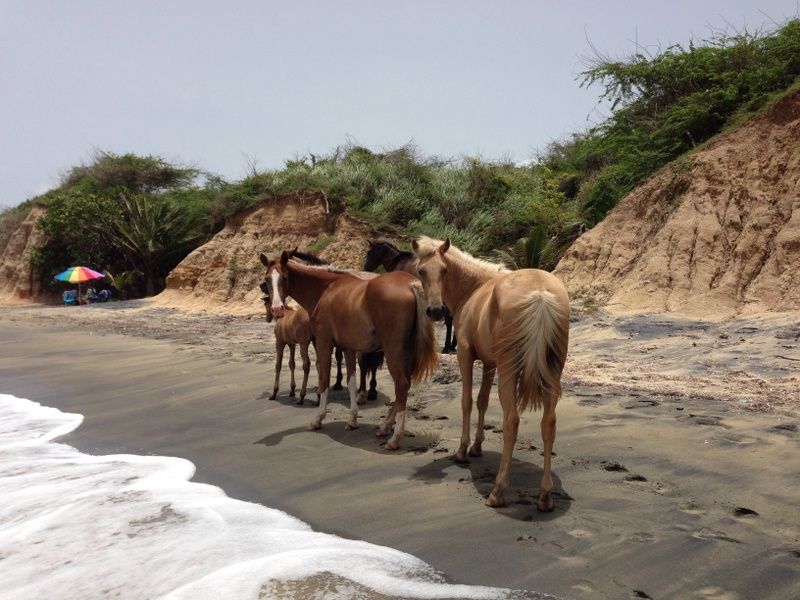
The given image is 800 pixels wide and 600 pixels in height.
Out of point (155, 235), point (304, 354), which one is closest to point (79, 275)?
point (155, 235)

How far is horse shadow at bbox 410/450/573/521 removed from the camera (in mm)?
4474

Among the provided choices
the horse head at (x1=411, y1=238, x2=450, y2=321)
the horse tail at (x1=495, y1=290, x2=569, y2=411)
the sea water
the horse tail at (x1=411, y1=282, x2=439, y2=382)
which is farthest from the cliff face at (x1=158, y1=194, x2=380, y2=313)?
the horse tail at (x1=495, y1=290, x2=569, y2=411)

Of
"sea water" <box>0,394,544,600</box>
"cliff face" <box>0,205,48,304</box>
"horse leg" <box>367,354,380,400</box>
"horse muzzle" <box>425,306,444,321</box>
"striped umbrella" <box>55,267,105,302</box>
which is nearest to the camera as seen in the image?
"sea water" <box>0,394,544,600</box>

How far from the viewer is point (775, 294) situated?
36.9ft

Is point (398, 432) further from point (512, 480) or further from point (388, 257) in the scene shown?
point (388, 257)

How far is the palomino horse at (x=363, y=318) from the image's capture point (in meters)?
6.75

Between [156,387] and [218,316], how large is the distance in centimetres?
1163

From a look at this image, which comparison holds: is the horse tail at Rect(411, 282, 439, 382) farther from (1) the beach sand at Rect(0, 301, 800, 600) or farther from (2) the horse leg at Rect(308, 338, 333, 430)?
(2) the horse leg at Rect(308, 338, 333, 430)

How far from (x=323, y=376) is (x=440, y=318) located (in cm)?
220

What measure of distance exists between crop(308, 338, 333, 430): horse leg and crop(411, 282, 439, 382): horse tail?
1.08 meters

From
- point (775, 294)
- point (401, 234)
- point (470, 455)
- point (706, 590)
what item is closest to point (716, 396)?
point (470, 455)

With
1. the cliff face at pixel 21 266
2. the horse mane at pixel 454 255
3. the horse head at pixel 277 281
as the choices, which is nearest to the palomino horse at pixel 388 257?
the horse head at pixel 277 281

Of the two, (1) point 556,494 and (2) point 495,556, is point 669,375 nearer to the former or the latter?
(1) point 556,494

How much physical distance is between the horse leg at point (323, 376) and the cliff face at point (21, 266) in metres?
33.4
